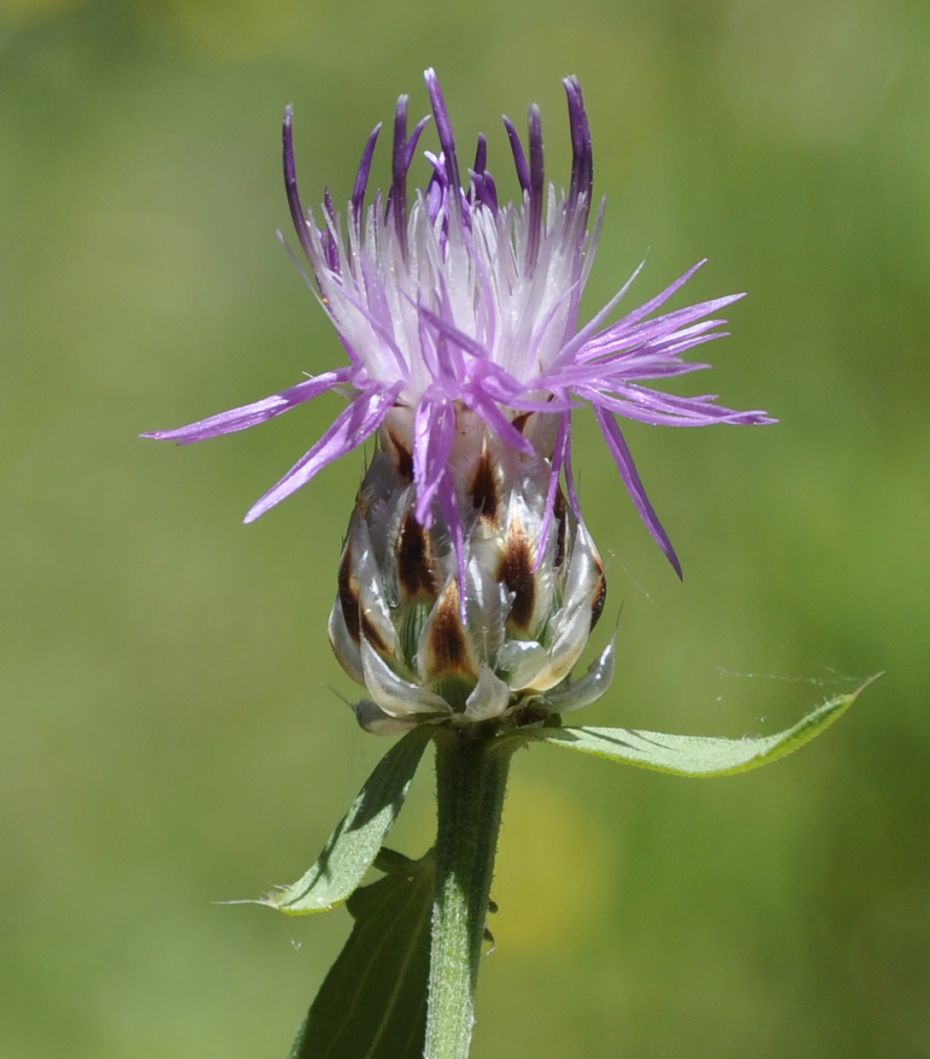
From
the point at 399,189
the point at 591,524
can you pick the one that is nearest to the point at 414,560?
the point at 399,189

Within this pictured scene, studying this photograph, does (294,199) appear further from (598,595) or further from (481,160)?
(598,595)

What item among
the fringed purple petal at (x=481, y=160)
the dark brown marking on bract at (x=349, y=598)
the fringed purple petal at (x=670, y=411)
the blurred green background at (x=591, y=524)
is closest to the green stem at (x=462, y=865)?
the dark brown marking on bract at (x=349, y=598)

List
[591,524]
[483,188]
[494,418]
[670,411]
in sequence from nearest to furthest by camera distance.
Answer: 1. [494,418]
2. [670,411]
3. [483,188]
4. [591,524]

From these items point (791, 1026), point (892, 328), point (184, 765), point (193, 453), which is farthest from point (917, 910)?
point (193, 453)

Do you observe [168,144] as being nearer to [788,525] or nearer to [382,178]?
[382,178]

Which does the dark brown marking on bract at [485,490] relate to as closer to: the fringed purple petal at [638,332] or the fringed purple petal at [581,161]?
the fringed purple petal at [638,332]

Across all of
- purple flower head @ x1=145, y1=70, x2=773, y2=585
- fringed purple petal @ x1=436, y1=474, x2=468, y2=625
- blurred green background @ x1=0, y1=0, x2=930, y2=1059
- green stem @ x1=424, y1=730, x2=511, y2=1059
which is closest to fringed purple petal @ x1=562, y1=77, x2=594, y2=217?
purple flower head @ x1=145, y1=70, x2=773, y2=585

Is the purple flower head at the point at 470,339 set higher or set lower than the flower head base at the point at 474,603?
higher
